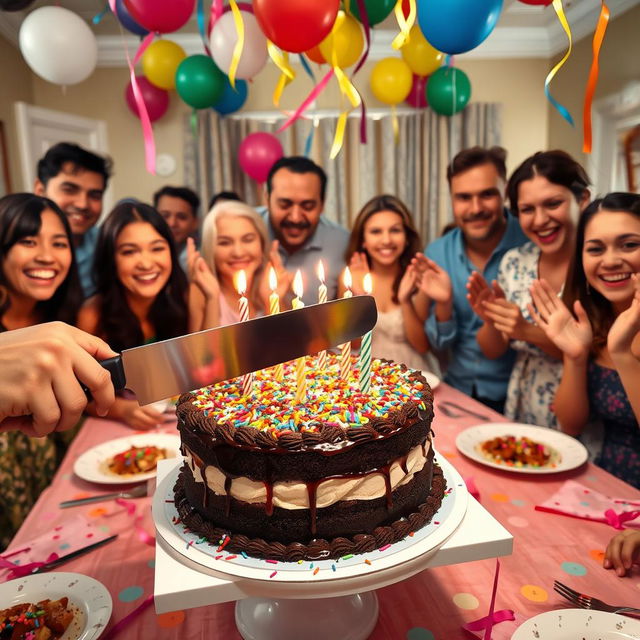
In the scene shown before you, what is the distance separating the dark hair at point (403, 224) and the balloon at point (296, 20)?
135 cm

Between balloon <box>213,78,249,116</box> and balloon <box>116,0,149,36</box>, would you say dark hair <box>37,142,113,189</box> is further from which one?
balloon <box>213,78,249,116</box>

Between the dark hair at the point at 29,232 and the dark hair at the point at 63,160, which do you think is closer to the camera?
the dark hair at the point at 29,232

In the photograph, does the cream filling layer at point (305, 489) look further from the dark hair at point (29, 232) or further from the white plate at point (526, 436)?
the dark hair at point (29, 232)

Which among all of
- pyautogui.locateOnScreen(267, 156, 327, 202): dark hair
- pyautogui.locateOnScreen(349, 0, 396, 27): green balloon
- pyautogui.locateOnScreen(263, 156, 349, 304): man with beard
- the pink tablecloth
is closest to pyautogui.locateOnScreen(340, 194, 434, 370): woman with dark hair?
pyautogui.locateOnScreen(263, 156, 349, 304): man with beard

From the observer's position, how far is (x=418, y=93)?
17.4 feet

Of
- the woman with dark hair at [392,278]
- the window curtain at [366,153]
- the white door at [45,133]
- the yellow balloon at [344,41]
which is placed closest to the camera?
the yellow balloon at [344,41]

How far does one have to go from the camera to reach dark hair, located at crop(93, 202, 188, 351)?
260cm

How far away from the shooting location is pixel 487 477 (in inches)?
65.7

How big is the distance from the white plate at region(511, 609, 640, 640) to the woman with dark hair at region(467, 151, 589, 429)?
1542mm

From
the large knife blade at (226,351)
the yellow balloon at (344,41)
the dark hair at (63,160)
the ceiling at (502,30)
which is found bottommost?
the large knife blade at (226,351)

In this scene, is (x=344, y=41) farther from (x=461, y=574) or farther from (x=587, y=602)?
(x=587, y=602)

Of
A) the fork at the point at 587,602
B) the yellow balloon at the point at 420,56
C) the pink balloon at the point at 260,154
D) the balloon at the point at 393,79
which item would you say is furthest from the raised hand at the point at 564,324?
the balloon at the point at 393,79

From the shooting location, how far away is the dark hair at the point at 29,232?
2.23 m

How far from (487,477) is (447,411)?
63 centimetres
